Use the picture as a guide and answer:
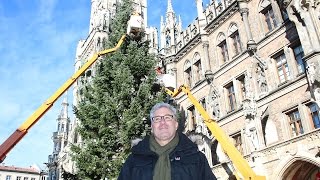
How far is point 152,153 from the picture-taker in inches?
115

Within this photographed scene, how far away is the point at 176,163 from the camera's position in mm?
2840

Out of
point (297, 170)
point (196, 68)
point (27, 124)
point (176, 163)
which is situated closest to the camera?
point (176, 163)

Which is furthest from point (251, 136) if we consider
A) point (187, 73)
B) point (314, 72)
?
point (187, 73)

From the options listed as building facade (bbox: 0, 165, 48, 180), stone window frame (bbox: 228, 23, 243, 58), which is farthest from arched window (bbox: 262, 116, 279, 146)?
building facade (bbox: 0, 165, 48, 180)

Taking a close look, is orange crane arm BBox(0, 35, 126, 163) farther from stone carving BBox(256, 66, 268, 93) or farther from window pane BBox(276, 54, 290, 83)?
window pane BBox(276, 54, 290, 83)

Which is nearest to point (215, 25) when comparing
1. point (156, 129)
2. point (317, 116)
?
point (317, 116)

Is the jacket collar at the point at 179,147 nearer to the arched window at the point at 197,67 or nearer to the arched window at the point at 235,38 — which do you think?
the arched window at the point at 235,38

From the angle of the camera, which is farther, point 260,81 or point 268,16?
point 268,16

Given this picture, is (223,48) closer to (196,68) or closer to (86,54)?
(196,68)

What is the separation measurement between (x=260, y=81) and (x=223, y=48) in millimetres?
4220

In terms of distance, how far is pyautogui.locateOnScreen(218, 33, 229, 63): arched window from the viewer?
58.9 feet

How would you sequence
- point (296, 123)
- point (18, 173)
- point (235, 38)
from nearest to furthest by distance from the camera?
point (296, 123) < point (235, 38) < point (18, 173)

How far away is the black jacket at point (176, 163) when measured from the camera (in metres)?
2.83

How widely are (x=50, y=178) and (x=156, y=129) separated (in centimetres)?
4074
